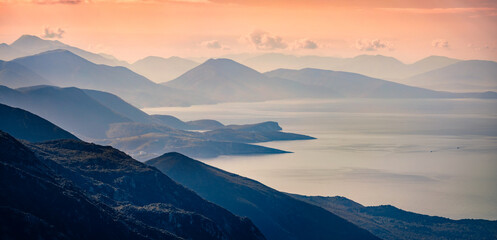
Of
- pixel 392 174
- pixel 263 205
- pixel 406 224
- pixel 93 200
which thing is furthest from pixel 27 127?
pixel 392 174

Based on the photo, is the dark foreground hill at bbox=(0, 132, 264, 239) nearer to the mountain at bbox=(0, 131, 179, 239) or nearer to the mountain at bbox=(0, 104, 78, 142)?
the mountain at bbox=(0, 131, 179, 239)

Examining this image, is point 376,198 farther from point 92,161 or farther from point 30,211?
point 30,211

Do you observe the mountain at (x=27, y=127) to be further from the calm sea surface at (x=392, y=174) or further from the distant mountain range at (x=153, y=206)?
the calm sea surface at (x=392, y=174)

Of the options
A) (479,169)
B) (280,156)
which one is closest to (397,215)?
(479,169)

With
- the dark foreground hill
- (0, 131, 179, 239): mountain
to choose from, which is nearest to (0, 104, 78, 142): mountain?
the dark foreground hill

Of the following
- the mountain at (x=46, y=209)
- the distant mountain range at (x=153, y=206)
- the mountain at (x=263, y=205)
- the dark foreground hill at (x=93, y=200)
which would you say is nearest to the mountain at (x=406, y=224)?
the distant mountain range at (x=153, y=206)

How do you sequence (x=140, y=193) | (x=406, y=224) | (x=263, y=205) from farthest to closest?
(x=406, y=224) → (x=263, y=205) → (x=140, y=193)

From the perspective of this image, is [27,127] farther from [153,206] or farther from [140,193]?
[153,206]
